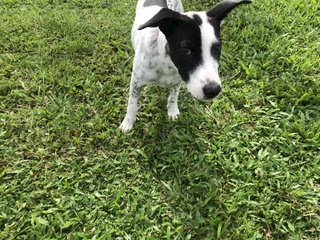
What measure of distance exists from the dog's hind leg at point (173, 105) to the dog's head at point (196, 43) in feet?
2.96

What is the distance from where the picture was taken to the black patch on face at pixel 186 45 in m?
2.55

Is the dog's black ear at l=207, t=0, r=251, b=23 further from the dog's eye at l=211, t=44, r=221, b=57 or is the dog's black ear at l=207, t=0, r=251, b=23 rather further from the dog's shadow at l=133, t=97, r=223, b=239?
the dog's shadow at l=133, t=97, r=223, b=239

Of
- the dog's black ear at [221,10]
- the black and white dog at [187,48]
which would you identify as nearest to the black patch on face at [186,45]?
the black and white dog at [187,48]

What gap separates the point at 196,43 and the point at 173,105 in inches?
49.7

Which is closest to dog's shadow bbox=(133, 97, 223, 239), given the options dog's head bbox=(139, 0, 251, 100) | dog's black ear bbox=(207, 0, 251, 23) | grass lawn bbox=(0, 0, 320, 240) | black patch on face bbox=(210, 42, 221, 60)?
grass lawn bbox=(0, 0, 320, 240)

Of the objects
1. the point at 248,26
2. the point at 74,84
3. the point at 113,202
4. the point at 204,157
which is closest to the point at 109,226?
the point at 113,202

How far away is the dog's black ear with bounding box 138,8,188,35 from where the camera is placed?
8.14ft

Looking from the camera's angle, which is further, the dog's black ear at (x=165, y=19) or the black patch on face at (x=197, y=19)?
the black patch on face at (x=197, y=19)

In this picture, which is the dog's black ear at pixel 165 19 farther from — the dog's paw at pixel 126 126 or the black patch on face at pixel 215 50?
the dog's paw at pixel 126 126

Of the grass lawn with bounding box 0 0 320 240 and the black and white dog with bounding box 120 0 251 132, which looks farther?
the grass lawn with bounding box 0 0 320 240

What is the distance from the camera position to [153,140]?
362 centimetres

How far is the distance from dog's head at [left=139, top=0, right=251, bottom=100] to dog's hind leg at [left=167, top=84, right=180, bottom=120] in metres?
0.90

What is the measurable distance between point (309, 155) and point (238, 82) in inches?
46.5

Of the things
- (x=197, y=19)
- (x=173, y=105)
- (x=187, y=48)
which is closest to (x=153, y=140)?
(x=173, y=105)
